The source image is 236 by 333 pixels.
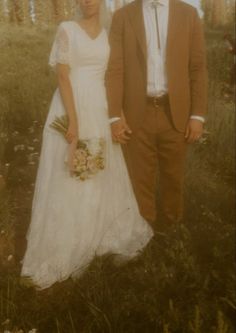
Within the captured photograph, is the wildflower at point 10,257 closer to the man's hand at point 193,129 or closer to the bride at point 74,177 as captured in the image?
the bride at point 74,177

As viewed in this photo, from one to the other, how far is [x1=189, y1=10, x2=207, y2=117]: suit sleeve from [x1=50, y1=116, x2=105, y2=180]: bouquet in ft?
2.53

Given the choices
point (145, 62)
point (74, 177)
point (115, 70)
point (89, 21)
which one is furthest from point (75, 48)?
point (74, 177)

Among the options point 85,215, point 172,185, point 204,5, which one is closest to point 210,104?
point 204,5

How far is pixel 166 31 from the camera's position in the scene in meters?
3.47

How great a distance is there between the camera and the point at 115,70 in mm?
3400

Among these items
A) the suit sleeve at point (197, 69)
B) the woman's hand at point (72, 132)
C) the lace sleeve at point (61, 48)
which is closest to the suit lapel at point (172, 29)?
the suit sleeve at point (197, 69)

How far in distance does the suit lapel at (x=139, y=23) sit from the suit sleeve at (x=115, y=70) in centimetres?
9

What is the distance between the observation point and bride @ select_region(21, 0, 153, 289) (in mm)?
3258

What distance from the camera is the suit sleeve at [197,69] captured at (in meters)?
3.50

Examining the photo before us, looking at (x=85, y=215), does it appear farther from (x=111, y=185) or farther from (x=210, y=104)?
(x=210, y=104)

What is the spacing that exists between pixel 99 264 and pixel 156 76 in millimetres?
1435

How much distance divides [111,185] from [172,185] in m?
0.58

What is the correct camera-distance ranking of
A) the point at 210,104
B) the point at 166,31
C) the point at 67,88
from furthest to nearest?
the point at 210,104 → the point at 166,31 → the point at 67,88

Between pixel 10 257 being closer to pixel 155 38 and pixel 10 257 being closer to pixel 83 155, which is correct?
pixel 83 155
